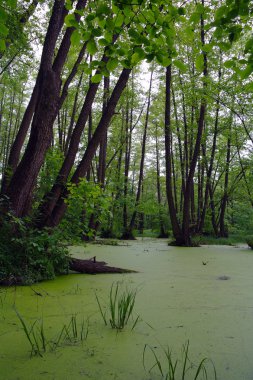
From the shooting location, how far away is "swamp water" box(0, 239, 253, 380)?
1.27 m

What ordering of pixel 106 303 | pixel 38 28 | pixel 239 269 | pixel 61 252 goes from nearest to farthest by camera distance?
pixel 106 303, pixel 61 252, pixel 239 269, pixel 38 28

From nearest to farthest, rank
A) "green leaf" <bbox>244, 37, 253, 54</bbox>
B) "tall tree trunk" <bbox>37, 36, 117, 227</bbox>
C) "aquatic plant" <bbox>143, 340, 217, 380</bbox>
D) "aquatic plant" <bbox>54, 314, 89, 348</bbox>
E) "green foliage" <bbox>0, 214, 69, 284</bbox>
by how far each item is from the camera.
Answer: "aquatic plant" <bbox>143, 340, 217, 380</bbox> < "green leaf" <bbox>244, 37, 253, 54</bbox> < "aquatic plant" <bbox>54, 314, 89, 348</bbox> < "green foliage" <bbox>0, 214, 69, 284</bbox> < "tall tree trunk" <bbox>37, 36, 117, 227</bbox>

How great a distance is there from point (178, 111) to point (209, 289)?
9.54 meters

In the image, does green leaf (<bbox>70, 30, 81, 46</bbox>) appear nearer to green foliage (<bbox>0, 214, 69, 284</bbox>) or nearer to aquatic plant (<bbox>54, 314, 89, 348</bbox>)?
aquatic plant (<bbox>54, 314, 89, 348</bbox>)

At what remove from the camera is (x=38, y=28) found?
6719 mm

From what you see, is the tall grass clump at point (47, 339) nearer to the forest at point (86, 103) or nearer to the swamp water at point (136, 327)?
the swamp water at point (136, 327)

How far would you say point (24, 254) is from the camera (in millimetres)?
2912

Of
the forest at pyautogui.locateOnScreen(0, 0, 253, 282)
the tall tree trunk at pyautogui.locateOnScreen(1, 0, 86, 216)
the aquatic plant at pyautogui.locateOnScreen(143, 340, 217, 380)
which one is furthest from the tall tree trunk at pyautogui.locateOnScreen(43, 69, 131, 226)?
the aquatic plant at pyautogui.locateOnScreen(143, 340, 217, 380)

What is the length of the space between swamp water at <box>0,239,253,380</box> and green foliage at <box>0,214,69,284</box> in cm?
16

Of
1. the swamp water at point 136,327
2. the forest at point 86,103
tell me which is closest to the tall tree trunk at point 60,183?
the forest at point 86,103

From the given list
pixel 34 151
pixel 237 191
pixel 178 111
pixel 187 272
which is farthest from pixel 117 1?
pixel 237 191

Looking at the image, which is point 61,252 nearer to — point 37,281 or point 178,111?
point 37,281

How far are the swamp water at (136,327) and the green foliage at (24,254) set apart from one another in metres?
0.16

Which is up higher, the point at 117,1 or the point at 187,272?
the point at 117,1
